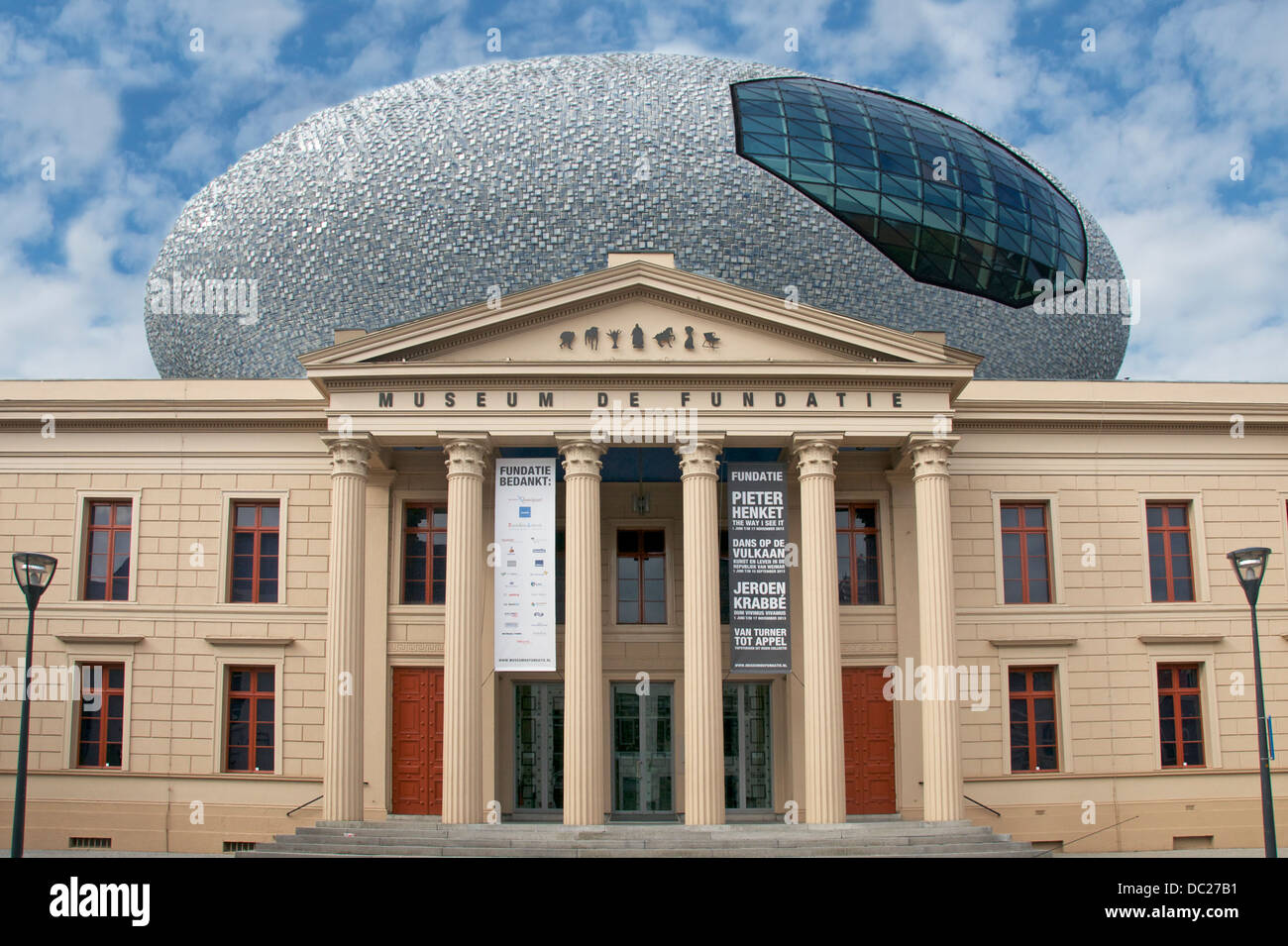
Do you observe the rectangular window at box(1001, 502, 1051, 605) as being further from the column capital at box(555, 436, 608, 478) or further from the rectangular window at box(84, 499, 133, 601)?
the rectangular window at box(84, 499, 133, 601)

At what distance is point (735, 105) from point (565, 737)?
20986 mm

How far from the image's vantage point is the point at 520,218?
35.5 m

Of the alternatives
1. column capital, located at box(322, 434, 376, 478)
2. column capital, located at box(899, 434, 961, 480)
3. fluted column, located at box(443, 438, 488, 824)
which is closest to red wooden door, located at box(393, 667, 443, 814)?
fluted column, located at box(443, 438, 488, 824)

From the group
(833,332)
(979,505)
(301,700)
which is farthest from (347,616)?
(979,505)

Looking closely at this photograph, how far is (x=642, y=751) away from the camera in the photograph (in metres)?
29.8

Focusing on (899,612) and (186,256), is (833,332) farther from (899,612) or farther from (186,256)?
(186,256)

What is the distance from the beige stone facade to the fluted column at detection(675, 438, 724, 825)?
8cm

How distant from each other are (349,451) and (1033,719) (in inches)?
652

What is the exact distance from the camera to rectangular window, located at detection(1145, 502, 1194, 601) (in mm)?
30375

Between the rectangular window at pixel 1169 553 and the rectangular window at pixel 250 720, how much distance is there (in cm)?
2066

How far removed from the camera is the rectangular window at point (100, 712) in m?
29.3
